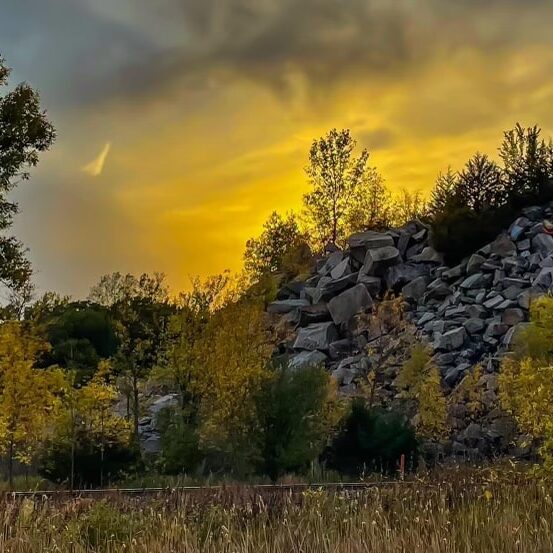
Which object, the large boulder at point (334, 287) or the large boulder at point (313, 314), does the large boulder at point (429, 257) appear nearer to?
the large boulder at point (334, 287)

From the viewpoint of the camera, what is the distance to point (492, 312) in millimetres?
29094

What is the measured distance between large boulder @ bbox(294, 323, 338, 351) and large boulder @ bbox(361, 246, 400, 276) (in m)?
3.71

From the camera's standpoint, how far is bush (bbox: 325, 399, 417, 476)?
1773 centimetres

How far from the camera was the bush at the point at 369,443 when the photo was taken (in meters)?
17.7

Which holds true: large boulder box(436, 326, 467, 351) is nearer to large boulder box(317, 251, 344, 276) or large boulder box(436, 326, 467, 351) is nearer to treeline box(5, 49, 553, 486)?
treeline box(5, 49, 553, 486)

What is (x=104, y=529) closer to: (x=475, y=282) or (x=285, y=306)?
(x=475, y=282)

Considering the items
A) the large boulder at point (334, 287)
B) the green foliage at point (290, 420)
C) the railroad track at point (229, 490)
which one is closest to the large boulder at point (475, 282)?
the large boulder at point (334, 287)

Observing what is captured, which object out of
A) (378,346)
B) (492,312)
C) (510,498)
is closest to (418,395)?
(378,346)

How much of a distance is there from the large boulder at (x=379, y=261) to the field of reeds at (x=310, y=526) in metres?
27.3

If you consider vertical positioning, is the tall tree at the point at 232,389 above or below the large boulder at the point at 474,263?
below

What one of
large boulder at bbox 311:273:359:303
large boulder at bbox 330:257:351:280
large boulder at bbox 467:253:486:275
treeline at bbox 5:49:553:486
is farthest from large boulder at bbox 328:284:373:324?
treeline at bbox 5:49:553:486

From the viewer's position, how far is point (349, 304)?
3294 cm

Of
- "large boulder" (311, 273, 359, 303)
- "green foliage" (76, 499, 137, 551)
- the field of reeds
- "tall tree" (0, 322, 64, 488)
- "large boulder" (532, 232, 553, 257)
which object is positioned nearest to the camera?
the field of reeds

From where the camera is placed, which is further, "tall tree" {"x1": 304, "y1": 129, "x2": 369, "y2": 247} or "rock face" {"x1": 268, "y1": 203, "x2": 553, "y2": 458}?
"tall tree" {"x1": 304, "y1": 129, "x2": 369, "y2": 247}
